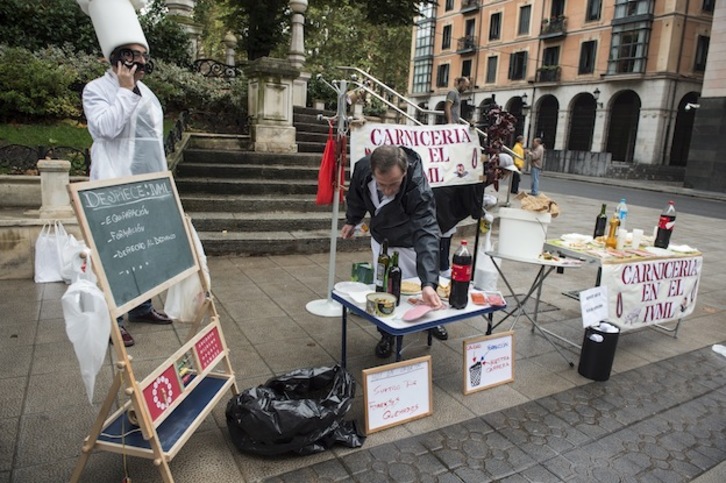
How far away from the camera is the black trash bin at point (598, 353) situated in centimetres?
371

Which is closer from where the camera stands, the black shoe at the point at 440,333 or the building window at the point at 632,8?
the black shoe at the point at 440,333

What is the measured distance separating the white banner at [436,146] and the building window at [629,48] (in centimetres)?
2970

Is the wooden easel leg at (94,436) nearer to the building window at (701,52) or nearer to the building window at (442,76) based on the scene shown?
the building window at (701,52)

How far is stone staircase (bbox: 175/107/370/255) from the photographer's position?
6.71 m

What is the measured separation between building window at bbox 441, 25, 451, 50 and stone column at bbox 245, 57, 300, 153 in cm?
3761

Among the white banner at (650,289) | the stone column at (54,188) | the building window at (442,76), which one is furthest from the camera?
the building window at (442,76)

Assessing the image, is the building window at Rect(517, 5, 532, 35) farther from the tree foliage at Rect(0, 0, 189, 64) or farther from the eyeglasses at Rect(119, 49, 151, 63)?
the eyeglasses at Rect(119, 49, 151, 63)

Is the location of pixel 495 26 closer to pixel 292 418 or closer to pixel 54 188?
pixel 54 188

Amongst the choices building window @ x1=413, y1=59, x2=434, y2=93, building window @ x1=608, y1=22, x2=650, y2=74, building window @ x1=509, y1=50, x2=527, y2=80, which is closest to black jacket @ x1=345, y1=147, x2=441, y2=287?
building window @ x1=608, y1=22, x2=650, y2=74

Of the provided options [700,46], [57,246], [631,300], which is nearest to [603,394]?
[631,300]

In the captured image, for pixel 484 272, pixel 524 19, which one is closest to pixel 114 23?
pixel 484 272

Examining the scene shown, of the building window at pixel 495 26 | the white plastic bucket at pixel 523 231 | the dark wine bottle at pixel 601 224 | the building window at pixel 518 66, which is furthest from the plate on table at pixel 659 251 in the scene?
the building window at pixel 495 26

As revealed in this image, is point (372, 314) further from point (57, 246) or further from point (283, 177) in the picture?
point (283, 177)

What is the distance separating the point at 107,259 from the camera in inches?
88.5
